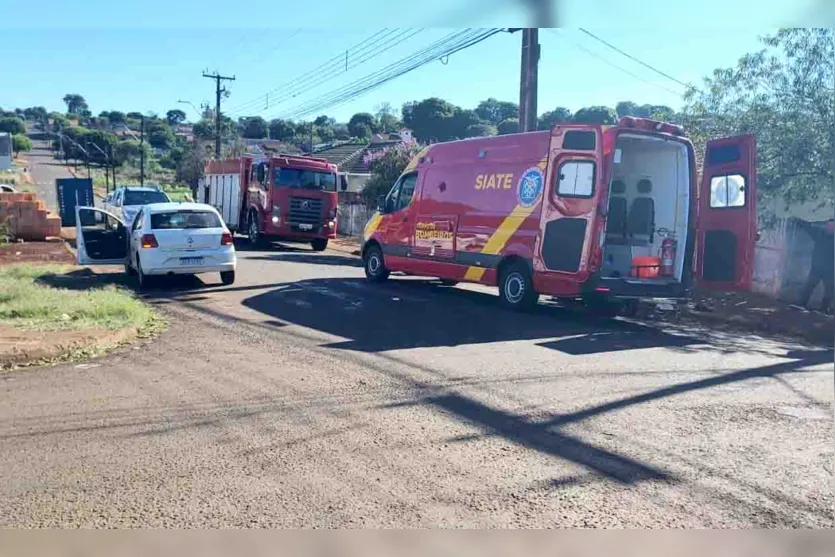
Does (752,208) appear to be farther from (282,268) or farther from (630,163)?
(282,268)

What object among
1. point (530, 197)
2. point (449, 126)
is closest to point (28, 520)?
point (530, 197)

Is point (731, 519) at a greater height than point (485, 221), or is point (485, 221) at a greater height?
point (485, 221)

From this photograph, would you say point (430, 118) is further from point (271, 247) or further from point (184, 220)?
point (184, 220)

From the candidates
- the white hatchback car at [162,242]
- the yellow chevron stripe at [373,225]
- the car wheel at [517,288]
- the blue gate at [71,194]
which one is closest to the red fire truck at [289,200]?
the blue gate at [71,194]

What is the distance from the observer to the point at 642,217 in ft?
40.0

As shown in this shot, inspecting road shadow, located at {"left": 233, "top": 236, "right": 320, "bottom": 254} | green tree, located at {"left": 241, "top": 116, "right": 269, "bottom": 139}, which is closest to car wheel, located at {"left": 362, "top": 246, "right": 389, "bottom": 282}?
road shadow, located at {"left": 233, "top": 236, "right": 320, "bottom": 254}

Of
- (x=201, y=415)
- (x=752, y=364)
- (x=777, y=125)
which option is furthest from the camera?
(x=777, y=125)

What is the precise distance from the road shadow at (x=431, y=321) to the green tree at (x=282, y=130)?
74652 mm

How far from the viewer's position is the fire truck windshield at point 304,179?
24.6 metres

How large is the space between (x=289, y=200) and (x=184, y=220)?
33.6 ft

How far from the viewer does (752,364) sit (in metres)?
8.74

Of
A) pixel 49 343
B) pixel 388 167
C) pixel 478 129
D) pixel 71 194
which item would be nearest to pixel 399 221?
pixel 49 343

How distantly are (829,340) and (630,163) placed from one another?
12.3 ft

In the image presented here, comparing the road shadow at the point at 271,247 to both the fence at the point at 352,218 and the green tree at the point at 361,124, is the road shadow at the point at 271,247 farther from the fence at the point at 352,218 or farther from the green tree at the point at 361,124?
the green tree at the point at 361,124
